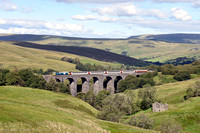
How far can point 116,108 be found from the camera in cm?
7406

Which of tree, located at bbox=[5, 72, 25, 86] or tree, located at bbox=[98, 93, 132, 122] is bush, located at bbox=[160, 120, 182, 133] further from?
tree, located at bbox=[5, 72, 25, 86]

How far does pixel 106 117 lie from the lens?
67.2 meters

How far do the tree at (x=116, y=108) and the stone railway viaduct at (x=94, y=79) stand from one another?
155 ft

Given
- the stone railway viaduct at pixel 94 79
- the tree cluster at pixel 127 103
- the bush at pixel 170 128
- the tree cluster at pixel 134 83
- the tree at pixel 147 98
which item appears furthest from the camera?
the tree cluster at pixel 134 83

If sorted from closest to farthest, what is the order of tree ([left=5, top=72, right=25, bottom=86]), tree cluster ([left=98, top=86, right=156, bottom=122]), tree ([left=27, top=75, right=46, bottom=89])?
tree cluster ([left=98, top=86, right=156, bottom=122])
tree ([left=5, top=72, right=25, bottom=86])
tree ([left=27, top=75, right=46, bottom=89])

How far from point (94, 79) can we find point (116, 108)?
6900 centimetres

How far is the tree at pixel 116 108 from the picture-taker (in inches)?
2657

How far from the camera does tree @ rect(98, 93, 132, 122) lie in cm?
6749

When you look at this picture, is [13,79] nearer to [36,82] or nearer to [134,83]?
[36,82]

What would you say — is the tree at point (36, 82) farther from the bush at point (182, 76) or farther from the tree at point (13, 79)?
the bush at point (182, 76)

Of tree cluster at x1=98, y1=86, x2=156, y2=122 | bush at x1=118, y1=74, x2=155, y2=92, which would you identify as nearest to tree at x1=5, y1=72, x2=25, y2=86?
tree cluster at x1=98, y1=86, x2=156, y2=122

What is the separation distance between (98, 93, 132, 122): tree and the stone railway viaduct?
155ft

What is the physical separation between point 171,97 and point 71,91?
54526 millimetres

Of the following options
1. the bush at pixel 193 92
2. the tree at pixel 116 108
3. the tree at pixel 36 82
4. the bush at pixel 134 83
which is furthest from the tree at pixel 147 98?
the tree at pixel 36 82
